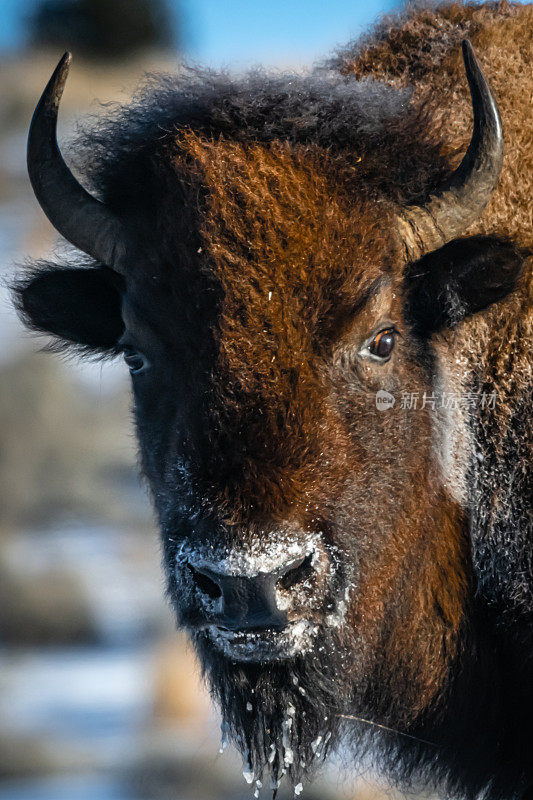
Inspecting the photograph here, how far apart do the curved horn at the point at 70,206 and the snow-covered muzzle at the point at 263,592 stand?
1.15 meters

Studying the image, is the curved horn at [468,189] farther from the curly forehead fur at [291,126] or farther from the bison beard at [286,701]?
the bison beard at [286,701]

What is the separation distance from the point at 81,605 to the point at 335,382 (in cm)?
563

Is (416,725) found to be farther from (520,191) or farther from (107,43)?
(107,43)

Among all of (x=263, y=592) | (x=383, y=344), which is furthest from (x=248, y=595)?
(x=383, y=344)

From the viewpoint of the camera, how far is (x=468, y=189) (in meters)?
2.72

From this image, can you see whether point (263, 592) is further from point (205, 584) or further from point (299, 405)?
point (299, 405)

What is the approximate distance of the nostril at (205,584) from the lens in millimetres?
2326

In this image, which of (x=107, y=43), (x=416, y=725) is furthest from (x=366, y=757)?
(x=107, y=43)

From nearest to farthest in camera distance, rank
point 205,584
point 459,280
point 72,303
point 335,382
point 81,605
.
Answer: point 205,584
point 335,382
point 459,280
point 72,303
point 81,605

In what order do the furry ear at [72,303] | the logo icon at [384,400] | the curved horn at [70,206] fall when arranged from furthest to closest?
the furry ear at [72,303]
the curved horn at [70,206]
the logo icon at [384,400]

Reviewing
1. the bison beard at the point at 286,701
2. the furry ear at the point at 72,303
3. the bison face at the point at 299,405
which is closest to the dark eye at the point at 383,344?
the bison face at the point at 299,405

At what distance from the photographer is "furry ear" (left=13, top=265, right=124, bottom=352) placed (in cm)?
333

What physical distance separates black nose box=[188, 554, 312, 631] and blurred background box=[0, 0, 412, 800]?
144 centimetres

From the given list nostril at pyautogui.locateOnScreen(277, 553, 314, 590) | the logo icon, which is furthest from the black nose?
the logo icon
